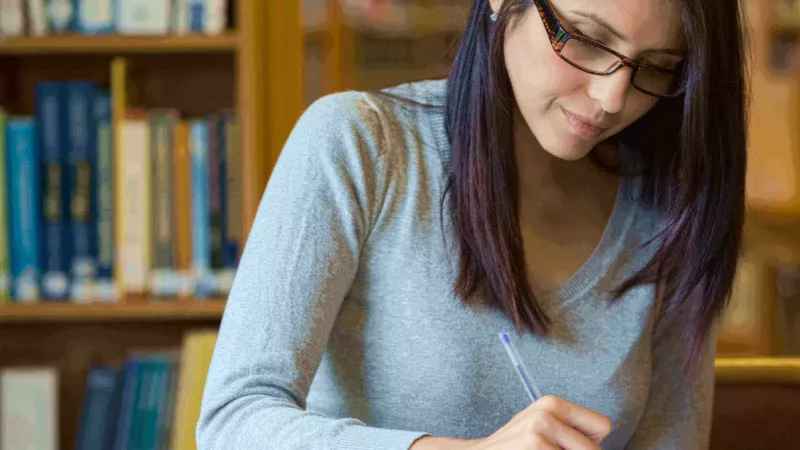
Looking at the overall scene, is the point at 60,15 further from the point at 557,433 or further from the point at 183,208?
the point at 557,433

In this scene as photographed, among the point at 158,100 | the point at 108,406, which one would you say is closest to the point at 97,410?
the point at 108,406

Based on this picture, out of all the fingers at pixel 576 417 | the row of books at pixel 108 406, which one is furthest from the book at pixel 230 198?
the fingers at pixel 576 417

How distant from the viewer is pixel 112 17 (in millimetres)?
1832

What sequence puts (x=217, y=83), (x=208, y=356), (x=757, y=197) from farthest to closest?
(x=757, y=197) < (x=217, y=83) < (x=208, y=356)

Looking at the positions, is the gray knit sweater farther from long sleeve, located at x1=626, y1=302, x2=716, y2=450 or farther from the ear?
the ear

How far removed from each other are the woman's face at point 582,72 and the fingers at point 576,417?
0.28 metres

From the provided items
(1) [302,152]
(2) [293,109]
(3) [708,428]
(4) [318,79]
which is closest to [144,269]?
(2) [293,109]

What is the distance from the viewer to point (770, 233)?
343cm

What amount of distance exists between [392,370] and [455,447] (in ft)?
0.71

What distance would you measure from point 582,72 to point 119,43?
1.11 meters

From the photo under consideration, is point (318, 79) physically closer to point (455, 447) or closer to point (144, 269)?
point (144, 269)

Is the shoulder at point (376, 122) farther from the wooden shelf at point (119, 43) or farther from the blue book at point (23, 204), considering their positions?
the blue book at point (23, 204)

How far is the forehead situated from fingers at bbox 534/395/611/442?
1.11 feet

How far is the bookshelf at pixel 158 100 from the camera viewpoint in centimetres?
183
